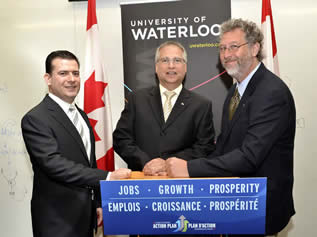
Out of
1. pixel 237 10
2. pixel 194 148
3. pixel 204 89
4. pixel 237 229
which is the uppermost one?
pixel 237 10

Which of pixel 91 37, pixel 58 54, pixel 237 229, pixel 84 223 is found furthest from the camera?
pixel 91 37

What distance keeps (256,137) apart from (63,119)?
1331mm

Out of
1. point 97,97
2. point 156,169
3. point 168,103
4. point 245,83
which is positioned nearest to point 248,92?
point 245,83

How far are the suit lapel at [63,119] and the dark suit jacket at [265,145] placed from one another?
2.71 ft

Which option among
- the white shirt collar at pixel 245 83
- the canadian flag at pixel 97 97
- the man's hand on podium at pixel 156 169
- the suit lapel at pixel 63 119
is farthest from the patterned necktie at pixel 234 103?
the canadian flag at pixel 97 97

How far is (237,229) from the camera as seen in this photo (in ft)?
5.16

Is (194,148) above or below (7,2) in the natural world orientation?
below

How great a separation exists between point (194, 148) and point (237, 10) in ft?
6.26

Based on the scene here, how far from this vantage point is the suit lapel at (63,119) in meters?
2.13

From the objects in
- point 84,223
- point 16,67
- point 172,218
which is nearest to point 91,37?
point 16,67

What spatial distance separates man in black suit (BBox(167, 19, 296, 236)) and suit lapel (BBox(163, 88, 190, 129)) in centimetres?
63

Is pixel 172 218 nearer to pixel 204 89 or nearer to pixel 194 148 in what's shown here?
pixel 194 148

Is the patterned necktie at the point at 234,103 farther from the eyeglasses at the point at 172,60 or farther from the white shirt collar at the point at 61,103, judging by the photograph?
the white shirt collar at the point at 61,103

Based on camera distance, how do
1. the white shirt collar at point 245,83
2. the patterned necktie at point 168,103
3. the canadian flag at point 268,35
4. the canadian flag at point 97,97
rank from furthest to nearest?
the canadian flag at point 97,97
the canadian flag at point 268,35
the patterned necktie at point 168,103
the white shirt collar at point 245,83
